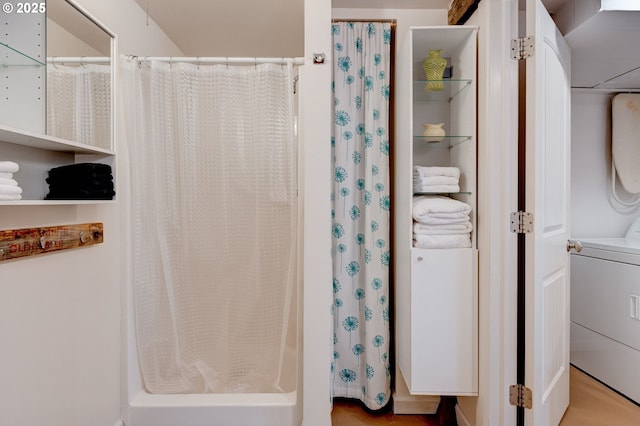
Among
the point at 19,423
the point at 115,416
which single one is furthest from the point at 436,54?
the point at 115,416

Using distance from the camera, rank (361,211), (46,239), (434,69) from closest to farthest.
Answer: (46,239) → (434,69) → (361,211)

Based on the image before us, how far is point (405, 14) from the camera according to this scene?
1.97m

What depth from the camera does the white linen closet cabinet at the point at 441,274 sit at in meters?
1.62

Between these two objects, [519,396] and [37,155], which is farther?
[519,396]

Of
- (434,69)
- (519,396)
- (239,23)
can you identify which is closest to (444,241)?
(519,396)

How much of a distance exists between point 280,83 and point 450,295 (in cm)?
136

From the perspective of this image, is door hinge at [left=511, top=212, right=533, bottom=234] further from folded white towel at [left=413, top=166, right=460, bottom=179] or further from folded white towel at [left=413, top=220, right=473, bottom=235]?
folded white towel at [left=413, top=166, right=460, bottom=179]

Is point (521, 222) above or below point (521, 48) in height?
below

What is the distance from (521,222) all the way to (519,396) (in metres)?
0.79

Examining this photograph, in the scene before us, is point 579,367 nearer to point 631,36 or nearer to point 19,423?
point 631,36

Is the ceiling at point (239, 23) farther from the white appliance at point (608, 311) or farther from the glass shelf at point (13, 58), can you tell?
the white appliance at point (608, 311)

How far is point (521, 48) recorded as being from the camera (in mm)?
1464

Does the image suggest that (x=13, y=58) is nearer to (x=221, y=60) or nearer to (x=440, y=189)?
(x=221, y=60)

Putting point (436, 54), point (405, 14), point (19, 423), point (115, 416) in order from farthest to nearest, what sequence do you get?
point (405, 14) < point (436, 54) < point (115, 416) < point (19, 423)
